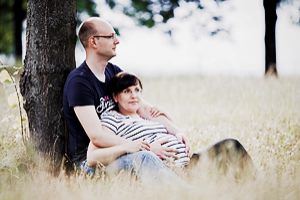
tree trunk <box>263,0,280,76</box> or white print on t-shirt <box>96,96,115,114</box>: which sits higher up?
white print on t-shirt <box>96,96,115,114</box>

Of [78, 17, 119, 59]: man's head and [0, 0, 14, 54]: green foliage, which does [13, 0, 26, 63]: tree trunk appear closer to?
[0, 0, 14, 54]: green foliage

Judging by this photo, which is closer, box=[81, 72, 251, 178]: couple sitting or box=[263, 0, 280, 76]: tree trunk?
box=[81, 72, 251, 178]: couple sitting

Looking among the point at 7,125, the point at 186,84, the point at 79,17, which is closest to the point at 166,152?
the point at 7,125

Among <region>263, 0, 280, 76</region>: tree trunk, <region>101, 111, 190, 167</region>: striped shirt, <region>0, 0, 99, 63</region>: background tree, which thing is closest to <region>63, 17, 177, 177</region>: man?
<region>101, 111, 190, 167</region>: striped shirt

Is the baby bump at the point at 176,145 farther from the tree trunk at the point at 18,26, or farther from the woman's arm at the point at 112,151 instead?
the tree trunk at the point at 18,26

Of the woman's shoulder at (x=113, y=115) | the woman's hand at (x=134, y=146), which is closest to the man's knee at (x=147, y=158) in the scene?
the woman's hand at (x=134, y=146)

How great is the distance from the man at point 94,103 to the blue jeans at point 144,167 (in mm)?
11

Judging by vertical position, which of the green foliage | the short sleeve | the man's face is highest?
the man's face

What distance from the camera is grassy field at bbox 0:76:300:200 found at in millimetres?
4008

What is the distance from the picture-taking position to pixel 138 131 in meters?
4.73

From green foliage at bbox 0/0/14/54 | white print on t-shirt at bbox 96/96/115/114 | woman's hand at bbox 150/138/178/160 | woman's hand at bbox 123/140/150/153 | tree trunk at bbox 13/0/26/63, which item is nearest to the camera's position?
woman's hand at bbox 123/140/150/153

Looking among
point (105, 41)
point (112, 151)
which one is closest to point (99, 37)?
point (105, 41)

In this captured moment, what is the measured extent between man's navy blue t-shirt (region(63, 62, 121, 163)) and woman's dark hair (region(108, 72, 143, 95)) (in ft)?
0.23

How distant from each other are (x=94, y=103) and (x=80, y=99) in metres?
0.18
